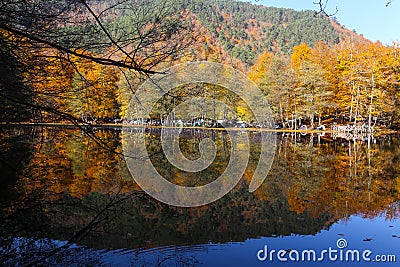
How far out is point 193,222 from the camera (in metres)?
5.34

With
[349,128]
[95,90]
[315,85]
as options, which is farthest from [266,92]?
[95,90]

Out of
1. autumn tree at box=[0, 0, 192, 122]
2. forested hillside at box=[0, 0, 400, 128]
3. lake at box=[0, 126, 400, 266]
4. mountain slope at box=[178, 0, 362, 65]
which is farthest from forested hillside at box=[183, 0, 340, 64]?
autumn tree at box=[0, 0, 192, 122]

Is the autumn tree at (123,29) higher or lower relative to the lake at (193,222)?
higher

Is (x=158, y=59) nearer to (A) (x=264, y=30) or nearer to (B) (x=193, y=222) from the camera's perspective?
(B) (x=193, y=222)

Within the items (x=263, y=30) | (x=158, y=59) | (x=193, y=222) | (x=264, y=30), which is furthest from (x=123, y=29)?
(x=263, y=30)

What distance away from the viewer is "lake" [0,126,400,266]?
4082mm

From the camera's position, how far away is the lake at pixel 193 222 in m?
4.08

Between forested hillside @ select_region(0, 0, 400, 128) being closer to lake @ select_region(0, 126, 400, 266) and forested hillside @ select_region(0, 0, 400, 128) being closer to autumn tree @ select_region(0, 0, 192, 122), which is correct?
autumn tree @ select_region(0, 0, 192, 122)

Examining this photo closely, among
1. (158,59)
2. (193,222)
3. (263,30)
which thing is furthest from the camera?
(263,30)

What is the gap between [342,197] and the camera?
21.9 feet

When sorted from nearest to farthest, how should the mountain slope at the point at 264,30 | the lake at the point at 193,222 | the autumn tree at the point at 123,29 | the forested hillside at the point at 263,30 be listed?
the autumn tree at the point at 123,29, the lake at the point at 193,222, the forested hillside at the point at 263,30, the mountain slope at the point at 264,30

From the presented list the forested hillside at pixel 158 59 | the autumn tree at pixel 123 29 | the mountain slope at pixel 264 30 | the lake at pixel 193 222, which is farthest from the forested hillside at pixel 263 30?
the autumn tree at pixel 123 29

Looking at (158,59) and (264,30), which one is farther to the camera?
(264,30)

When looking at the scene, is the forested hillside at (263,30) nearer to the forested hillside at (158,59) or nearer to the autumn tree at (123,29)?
the forested hillside at (158,59)
